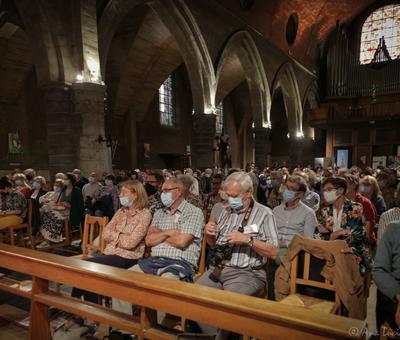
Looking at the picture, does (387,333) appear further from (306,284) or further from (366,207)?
(366,207)

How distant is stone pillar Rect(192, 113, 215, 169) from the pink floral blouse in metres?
9.78

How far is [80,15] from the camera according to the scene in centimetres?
803

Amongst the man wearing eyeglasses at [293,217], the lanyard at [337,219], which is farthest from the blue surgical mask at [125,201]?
the lanyard at [337,219]

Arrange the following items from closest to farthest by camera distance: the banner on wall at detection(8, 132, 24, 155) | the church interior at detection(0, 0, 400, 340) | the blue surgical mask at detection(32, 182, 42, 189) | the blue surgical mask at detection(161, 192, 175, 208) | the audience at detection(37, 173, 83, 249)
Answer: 1. the church interior at detection(0, 0, 400, 340)
2. the blue surgical mask at detection(161, 192, 175, 208)
3. the audience at detection(37, 173, 83, 249)
4. the blue surgical mask at detection(32, 182, 42, 189)
5. the banner on wall at detection(8, 132, 24, 155)

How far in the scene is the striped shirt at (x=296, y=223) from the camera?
338 cm

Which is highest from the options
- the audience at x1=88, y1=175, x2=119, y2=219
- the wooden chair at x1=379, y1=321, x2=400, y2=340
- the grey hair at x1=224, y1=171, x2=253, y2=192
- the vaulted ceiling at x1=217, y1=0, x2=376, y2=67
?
the vaulted ceiling at x1=217, y1=0, x2=376, y2=67

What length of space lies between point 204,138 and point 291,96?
1016 centimetres

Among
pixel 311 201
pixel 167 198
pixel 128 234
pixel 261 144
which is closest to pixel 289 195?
pixel 311 201

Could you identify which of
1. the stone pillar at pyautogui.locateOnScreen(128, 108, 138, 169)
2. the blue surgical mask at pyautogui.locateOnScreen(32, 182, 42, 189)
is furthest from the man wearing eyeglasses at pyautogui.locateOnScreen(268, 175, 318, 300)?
the stone pillar at pyautogui.locateOnScreen(128, 108, 138, 169)

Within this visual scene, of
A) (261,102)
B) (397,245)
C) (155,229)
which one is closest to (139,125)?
(261,102)

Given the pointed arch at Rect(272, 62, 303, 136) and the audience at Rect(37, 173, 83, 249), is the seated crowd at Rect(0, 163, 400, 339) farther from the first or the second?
the pointed arch at Rect(272, 62, 303, 136)

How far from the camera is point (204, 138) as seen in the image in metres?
13.3

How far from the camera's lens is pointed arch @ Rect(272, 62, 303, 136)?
66.3 ft

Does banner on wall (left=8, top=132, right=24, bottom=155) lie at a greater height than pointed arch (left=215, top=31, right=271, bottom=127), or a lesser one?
lesser
